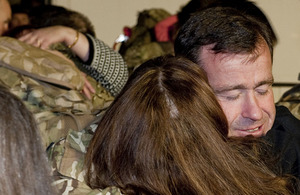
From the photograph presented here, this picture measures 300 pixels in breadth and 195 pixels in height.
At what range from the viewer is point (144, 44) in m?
3.78

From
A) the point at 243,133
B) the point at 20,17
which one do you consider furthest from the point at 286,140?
the point at 20,17

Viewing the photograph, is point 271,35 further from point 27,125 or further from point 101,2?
point 101,2

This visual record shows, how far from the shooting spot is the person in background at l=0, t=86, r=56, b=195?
1063 millimetres

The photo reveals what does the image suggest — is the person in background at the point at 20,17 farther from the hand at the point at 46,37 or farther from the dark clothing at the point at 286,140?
the dark clothing at the point at 286,140

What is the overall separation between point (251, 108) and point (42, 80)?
2.62ft

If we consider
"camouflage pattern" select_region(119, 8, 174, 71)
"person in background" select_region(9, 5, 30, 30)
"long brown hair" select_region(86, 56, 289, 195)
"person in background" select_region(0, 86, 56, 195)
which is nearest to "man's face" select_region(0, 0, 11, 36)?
"camouflage pattern" select_region(119, 8, 174, 71)

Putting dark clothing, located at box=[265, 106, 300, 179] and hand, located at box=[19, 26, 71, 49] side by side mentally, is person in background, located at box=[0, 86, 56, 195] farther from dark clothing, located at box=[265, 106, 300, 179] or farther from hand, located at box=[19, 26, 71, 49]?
hand, located at box=[19, 26, 71, 49]

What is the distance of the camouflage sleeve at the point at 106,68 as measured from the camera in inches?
105

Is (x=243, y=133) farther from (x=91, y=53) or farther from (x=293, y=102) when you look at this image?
(x=91, y=53)

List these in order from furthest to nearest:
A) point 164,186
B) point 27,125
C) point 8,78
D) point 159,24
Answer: point 159,24, point 8,78, point 164,186, point 27,125

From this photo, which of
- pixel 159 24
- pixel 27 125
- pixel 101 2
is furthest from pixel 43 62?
pixel 101 2

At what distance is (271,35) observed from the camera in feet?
7.07

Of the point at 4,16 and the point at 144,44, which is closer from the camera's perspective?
the point at 4,16

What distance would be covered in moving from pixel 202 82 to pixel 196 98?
0.23 feet
